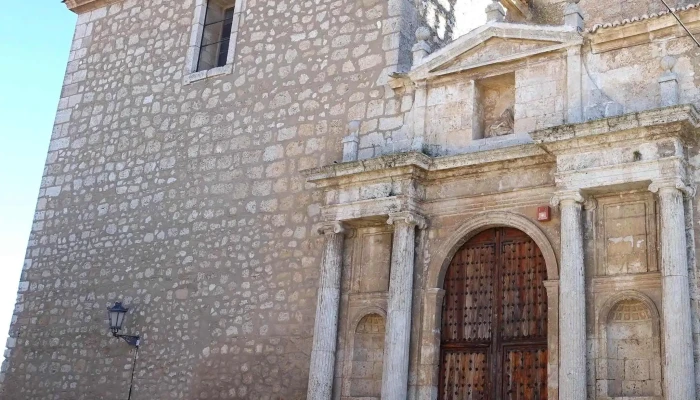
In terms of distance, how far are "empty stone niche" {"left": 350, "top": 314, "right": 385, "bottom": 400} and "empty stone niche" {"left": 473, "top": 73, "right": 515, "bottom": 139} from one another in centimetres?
223

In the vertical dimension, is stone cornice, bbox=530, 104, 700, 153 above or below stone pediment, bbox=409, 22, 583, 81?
below

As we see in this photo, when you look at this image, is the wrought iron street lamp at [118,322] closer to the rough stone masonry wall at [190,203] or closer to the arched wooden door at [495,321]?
the rough stone masonry wall at [190,203]

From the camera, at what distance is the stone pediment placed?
27.1 ft

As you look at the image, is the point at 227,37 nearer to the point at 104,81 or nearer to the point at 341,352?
the point at 104,81

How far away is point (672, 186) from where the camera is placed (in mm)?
7016

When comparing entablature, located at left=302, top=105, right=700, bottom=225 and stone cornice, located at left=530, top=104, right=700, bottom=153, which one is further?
entablature, located at left=302, top=105, right=700, bottom=225

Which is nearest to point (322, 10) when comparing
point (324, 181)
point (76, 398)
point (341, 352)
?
point (324, 181)

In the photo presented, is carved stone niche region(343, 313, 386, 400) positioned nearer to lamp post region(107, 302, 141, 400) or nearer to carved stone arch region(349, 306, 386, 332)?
carved stone arch region(349, 306, 386, 332)

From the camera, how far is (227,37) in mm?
11734

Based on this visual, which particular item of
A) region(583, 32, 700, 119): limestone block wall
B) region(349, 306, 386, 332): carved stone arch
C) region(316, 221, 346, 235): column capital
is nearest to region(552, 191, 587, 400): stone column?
region(583, 32, 700, 119): limestone block wall

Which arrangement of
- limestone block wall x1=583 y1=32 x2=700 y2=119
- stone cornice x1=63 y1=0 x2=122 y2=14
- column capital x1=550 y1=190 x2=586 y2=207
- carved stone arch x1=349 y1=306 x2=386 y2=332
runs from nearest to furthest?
1. column capital x1=550 y1=190 x2=586 y2=207
2. limestone block wall x1=583 y1=32 x2=700 y2=119
3. carved stone arch x1=349 y1=306 x2=386 y2=332
4. stone cornice x1=63 y1=0 x2=122 y2=14

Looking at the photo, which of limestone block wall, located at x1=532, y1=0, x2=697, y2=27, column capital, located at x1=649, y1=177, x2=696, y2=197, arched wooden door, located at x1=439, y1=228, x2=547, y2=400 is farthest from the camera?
limestone block wall, located at x1=532, y1=0, x2=697, y2=27

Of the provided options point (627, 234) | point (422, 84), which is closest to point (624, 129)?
point (627, 234)

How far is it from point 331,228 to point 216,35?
13.8 feet
